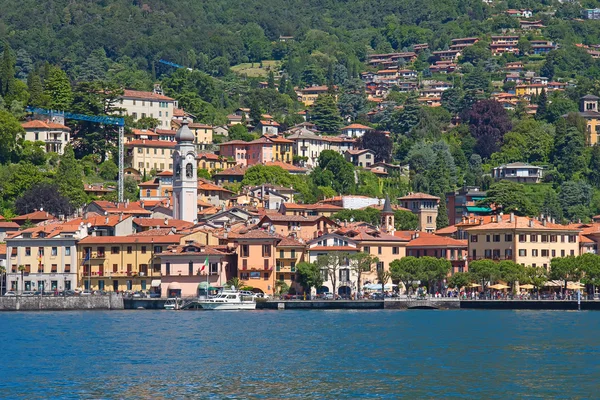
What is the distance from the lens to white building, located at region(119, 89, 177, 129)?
151 meters

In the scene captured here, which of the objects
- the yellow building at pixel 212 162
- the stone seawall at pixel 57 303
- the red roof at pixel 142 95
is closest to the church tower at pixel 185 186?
the stone seawall at pixel 57 303

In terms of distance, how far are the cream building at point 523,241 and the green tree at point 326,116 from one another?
211ft

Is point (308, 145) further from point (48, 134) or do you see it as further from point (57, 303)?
point (57, 303)

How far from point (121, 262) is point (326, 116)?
72.8 metres

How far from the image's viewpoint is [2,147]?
124 meters

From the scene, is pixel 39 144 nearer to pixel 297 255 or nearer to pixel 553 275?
pixel 297 255

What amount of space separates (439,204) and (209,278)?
3834cm

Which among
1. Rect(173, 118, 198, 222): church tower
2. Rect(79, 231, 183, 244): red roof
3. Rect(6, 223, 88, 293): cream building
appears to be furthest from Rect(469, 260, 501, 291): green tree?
Rect(6, 223, 88, 293): cream building

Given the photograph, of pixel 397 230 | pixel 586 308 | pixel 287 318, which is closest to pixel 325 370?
pixel 287 318

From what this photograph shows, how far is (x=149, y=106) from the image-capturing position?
152 metres

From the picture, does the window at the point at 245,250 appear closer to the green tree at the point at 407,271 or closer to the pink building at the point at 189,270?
the pink building at the point at 189,270

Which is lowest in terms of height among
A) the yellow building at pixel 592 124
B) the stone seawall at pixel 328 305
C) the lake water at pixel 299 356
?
the lake water at pixel 299 356

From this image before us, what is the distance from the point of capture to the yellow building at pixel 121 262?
104 meters

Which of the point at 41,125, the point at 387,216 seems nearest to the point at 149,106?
the point at 41,125
